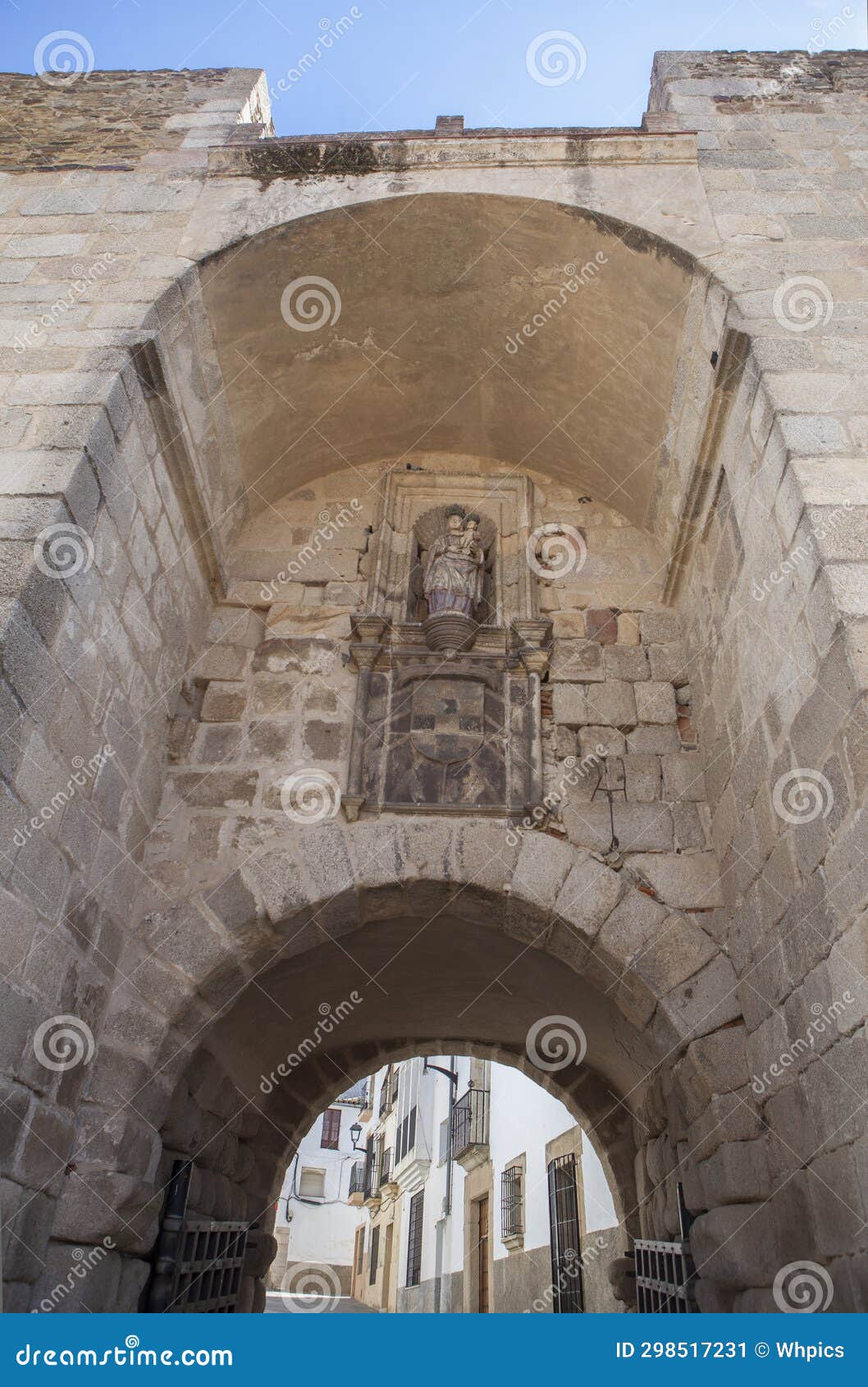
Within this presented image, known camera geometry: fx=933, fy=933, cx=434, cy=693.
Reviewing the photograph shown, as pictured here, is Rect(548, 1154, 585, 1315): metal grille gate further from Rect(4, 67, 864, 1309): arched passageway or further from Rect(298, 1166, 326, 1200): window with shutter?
Rect(298, 1166, 326, 1200): window with shutter

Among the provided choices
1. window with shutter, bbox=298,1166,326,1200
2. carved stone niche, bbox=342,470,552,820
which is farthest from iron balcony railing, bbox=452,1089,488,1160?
window with shutter, bbox=298,1166,326,1200

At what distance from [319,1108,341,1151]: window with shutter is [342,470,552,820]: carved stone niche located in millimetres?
20310

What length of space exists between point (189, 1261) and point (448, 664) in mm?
2628

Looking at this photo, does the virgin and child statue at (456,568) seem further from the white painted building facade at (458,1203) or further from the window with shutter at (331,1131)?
the window with shutter at (331,1131)

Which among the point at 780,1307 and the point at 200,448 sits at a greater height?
the point at 200,448

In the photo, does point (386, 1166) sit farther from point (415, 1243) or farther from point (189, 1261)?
point (189, 1261)

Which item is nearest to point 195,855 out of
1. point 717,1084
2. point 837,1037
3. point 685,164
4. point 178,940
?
point 178,940

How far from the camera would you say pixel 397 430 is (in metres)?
5.09

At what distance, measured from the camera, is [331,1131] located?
22.0 meters

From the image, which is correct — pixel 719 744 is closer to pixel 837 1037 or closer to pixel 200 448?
pixel 837 1037

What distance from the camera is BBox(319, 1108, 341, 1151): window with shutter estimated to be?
21719 mm

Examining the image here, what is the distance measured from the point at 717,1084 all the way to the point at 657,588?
2353 mm

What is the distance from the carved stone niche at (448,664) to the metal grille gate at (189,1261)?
1.61 meters

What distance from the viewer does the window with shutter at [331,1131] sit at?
2172 cm
